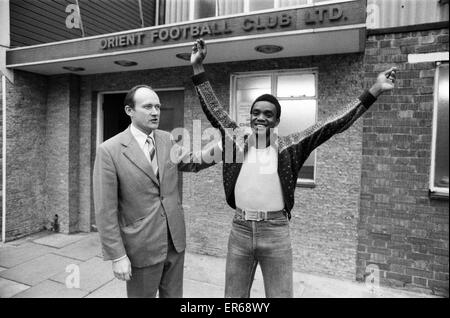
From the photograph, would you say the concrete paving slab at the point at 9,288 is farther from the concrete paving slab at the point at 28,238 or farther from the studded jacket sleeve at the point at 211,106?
the studded jacket sleeve at the point at 211,106

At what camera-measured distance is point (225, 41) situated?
3.91 metres

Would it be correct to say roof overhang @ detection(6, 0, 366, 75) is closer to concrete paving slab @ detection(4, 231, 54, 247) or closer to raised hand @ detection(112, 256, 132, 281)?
raised hand @ detection(112, 256, 132, 281)

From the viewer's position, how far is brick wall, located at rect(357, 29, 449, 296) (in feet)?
12.9

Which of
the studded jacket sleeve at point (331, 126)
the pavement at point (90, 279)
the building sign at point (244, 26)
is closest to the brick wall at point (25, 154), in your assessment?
the pavement at point (90, 279)

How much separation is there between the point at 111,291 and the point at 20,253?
2317 mm

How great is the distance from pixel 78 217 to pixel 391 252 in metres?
5.53

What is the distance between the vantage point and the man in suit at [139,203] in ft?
6.98

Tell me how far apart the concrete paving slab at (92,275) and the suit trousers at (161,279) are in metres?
2.11

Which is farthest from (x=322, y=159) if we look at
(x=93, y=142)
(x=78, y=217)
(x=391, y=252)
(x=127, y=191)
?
(x=78, y=217)

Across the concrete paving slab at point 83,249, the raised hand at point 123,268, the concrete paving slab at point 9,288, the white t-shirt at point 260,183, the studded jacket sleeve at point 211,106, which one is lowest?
the concrete paving slab at point 9,288

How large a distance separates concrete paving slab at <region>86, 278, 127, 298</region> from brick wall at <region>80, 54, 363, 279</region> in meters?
1.49

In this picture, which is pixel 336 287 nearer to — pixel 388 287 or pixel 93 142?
pixel 388 287

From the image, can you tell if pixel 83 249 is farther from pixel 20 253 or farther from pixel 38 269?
pixel 20 253

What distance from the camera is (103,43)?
4.62 metres
